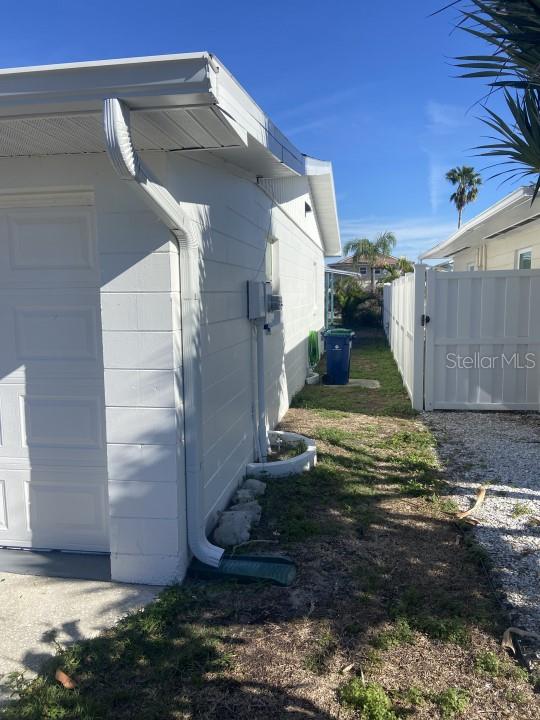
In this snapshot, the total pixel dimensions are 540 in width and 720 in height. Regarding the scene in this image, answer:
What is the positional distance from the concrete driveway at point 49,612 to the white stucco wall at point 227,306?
0.90 meters

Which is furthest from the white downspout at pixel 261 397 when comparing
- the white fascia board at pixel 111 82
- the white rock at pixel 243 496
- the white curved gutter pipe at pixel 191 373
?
the white fascia board at pixel 111 82

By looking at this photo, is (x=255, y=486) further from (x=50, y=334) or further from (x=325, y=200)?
(x=325, y=200)

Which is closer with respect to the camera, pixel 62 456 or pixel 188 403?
pixel 188 403

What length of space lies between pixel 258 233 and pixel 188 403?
3190 millimetres

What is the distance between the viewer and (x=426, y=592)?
320 cm

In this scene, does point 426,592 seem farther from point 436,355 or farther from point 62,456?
point 436,355

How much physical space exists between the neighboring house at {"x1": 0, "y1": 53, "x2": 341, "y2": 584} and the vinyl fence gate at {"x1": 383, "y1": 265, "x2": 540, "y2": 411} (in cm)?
441

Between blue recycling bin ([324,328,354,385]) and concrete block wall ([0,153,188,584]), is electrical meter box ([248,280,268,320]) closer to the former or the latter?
concrete block wall ([0,153,188,584])

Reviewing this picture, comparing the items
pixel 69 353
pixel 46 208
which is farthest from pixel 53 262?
pixel 69 353

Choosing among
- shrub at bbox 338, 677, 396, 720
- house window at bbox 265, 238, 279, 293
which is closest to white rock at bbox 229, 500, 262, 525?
shrub at bbox 338, 677, 396, 720

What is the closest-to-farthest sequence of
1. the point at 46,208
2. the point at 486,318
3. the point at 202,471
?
the point at 46,208
the point at 202,471
the point at 486,318

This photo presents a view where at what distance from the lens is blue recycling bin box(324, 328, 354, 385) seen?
35.2 feet

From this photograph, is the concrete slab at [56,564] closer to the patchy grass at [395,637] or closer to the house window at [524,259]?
the patchy grass at [395,637]

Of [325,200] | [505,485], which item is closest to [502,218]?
[505,485]
